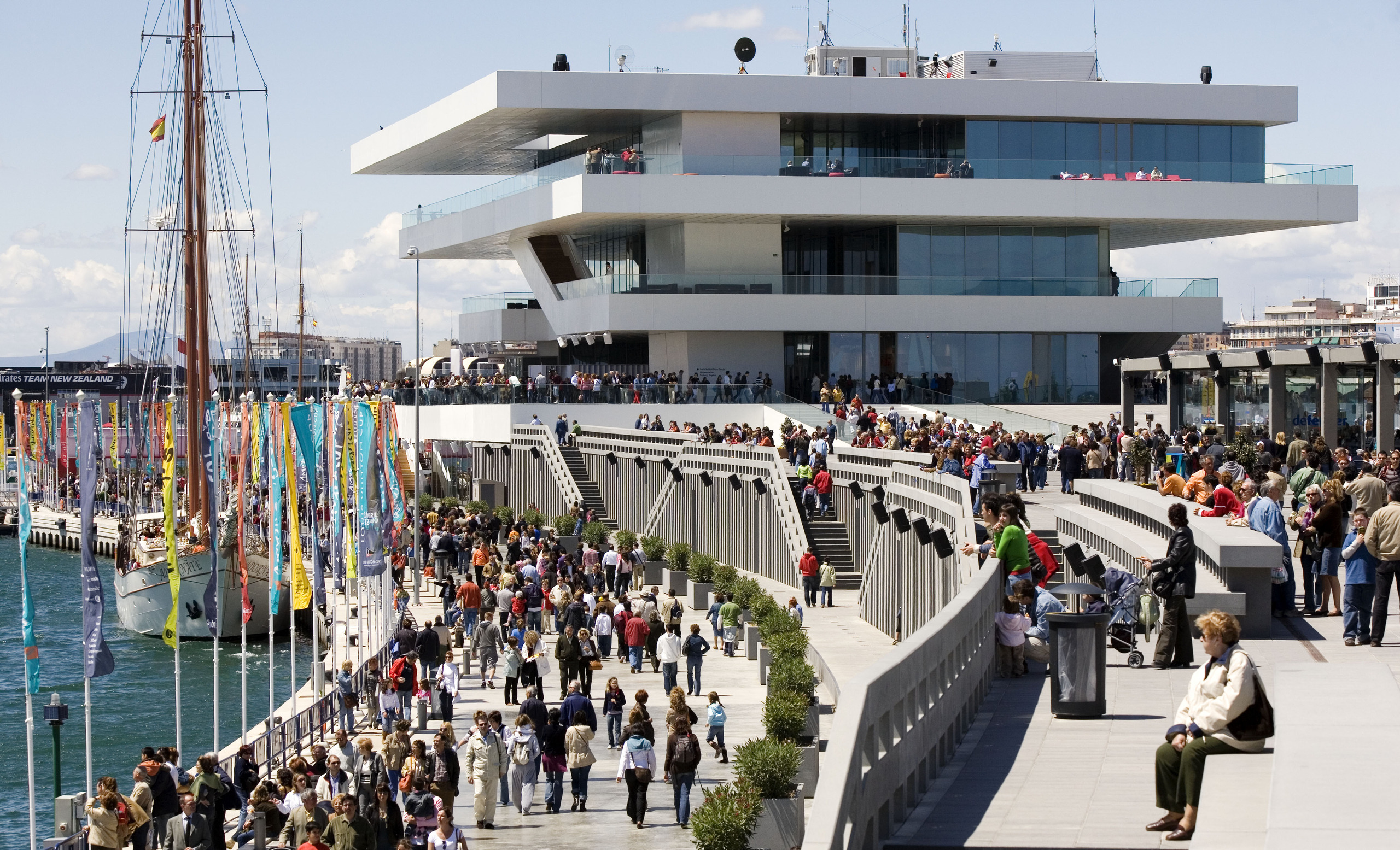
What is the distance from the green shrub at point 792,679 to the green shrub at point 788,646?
120cm

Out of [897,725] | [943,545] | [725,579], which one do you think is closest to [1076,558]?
[943,545]

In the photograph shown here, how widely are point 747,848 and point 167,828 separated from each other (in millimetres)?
7634

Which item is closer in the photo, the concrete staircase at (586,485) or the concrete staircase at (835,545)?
the concrete staircase at (835,545)

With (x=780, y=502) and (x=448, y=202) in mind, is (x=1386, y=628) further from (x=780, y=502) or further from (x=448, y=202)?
(x=448, y=202)

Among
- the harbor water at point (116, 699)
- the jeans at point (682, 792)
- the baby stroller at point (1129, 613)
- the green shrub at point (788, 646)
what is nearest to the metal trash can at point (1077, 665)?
the baby stroller at point (1129, 613)

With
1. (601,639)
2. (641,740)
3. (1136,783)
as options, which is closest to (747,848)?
(641,740)

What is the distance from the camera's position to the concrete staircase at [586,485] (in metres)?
55.8

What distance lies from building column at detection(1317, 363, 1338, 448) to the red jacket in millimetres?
14433

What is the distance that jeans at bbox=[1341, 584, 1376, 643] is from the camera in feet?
54.9

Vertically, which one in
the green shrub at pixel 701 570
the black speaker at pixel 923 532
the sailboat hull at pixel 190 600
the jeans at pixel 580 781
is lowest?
the sailboat hull at pixel 190 600

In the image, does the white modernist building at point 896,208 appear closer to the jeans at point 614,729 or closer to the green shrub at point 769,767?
the jeans at point 614,729

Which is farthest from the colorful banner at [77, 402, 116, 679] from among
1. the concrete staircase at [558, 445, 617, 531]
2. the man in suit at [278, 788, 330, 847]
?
the concrete staircase at [558, 445, 617, 531]

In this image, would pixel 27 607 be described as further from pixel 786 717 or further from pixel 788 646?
pixel 788 646

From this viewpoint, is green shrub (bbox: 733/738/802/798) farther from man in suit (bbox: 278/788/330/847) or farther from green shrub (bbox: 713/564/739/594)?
green shrub (bbox: 713/564/739/594)
